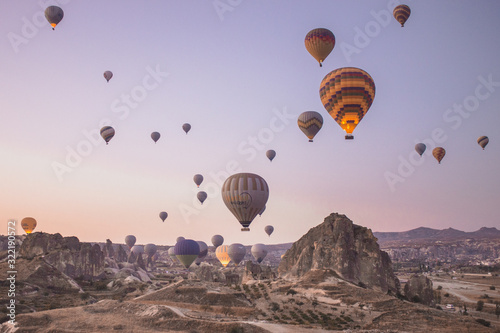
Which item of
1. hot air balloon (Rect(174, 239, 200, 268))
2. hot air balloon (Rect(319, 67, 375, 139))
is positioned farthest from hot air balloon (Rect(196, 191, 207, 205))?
hot air balloon (Rect(319, 67, 375, 139))

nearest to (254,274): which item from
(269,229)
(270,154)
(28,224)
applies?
(270,154)

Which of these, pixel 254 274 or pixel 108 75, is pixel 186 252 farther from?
pixel 108 75

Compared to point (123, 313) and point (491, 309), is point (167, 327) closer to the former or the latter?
point (123, 313)

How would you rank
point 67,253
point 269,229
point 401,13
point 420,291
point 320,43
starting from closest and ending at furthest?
1. point 320,43
2. point 420,291
3. point 401,13
4. point 67,253
5. point 269,229

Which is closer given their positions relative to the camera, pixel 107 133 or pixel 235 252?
pixel 107 133

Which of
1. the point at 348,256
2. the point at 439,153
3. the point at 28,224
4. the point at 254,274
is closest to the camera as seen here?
the point at 348,256

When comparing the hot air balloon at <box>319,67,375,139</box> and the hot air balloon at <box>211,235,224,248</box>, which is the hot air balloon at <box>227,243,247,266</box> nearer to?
the hot air balloon at <box>211,235,224,248</box>

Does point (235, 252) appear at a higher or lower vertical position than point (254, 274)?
higher
